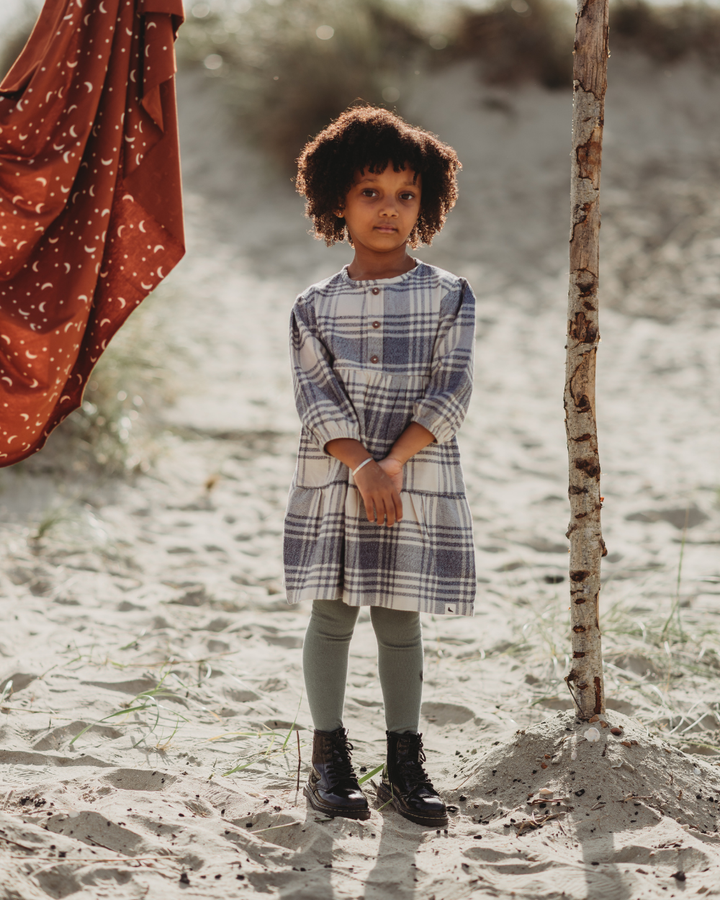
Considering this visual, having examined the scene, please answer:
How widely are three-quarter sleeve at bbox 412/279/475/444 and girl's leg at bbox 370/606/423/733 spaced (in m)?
0.44

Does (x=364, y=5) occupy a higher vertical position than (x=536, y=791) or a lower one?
higher

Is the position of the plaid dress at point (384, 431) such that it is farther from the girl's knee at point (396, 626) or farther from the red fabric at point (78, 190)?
the red fabric at point (78, 190)

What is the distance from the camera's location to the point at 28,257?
2.12 m

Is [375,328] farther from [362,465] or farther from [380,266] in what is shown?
[362,465]

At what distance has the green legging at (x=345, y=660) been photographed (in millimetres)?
1992

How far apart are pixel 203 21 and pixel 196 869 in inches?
490

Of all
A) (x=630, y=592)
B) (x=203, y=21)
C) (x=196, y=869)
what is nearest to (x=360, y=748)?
(x=196, y=869)

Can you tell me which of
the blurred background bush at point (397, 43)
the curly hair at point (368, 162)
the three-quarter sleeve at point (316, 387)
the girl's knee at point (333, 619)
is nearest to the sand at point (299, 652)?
the girl's knee at point (333, 619)

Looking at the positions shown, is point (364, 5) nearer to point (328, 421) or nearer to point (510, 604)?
point (510, 604)

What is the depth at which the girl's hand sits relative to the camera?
1.82 meters

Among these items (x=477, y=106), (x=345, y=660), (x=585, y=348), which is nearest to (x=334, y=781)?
(x=345, y=660)

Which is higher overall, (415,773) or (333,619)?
(333,619)

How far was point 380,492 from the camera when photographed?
71.8 inches

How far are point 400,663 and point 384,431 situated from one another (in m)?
0.56
